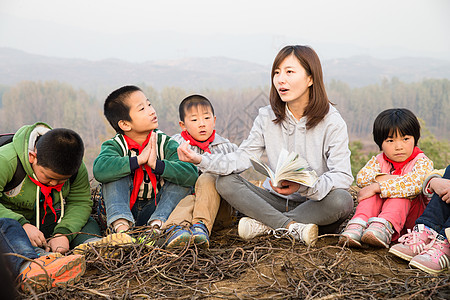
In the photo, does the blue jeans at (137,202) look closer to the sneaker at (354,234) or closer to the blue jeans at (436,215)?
the sneaker at (354,234)

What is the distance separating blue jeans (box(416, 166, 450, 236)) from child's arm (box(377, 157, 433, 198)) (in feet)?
0.61

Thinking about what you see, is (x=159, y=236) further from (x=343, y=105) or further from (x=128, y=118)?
(x=343, y=105)

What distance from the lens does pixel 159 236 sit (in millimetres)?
3168

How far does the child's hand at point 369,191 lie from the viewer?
334 cm

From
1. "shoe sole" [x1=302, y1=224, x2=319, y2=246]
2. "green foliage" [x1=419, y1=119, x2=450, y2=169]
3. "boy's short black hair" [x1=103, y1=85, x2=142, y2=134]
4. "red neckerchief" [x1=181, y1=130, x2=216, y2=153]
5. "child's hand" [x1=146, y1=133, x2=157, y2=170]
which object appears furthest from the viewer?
"green foliage" [x1=419, y1=119, x2=450, y2=169]

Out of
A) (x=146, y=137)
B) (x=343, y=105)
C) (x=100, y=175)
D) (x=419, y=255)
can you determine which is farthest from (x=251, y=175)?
(x=419, y=255)

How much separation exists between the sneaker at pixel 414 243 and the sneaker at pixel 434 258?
0.06 metres

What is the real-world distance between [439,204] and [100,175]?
2430mm

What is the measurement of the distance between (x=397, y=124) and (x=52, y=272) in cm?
255

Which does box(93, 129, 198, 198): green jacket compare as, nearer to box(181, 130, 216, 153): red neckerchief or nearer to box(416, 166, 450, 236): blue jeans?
box(181, 130, 216, 153): red neckerchief

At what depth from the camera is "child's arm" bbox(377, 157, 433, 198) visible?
3258 mm

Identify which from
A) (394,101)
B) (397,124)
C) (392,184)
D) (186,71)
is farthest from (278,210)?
(186,71)

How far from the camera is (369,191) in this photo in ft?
11.0

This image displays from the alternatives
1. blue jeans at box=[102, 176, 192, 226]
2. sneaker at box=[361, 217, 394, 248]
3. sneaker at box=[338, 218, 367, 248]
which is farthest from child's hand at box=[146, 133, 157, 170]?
sneaker at box=[361, 217, 394, 248]
